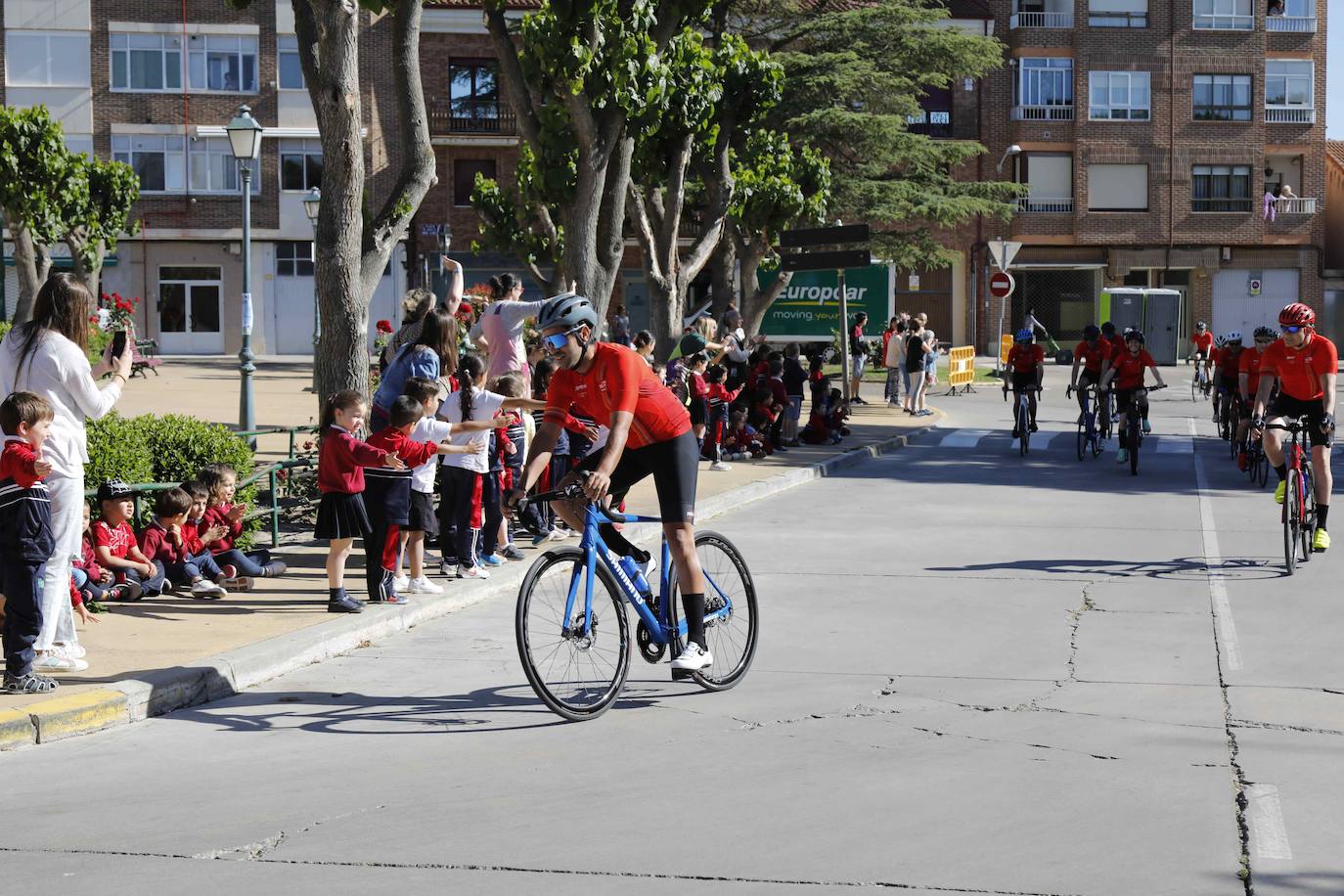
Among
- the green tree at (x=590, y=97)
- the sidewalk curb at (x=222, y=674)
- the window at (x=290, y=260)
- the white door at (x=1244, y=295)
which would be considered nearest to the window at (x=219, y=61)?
the window at (x=290, y=260)

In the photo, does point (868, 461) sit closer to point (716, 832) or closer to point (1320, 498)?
point (1320, 498)

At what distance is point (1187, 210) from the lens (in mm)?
58562

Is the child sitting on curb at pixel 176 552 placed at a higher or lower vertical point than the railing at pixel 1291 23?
lower

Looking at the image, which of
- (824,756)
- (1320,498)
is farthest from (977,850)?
(1320,498)

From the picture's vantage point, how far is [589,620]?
281 inches

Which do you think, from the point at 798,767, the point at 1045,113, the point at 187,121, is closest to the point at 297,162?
the point at 187,121

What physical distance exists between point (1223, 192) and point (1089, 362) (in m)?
39.9

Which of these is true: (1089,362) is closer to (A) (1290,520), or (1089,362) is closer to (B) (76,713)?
(A) (1290,520)

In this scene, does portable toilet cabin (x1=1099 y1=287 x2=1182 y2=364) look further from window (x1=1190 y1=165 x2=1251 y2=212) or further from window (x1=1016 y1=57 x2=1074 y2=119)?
window (x1=1016 y1=57 x2=1074 y2=119)

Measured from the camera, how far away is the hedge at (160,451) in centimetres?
1065

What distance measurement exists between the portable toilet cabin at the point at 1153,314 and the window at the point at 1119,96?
7.70 metres

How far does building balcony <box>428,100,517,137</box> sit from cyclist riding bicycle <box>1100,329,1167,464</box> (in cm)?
3667

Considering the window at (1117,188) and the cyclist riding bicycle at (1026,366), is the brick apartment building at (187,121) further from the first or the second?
the cyclist riding bicycle at (1026,366)

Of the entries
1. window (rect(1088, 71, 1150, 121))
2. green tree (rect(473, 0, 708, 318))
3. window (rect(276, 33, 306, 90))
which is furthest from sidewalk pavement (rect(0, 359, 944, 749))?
window (rect(1088, 71, 1150, 121))
